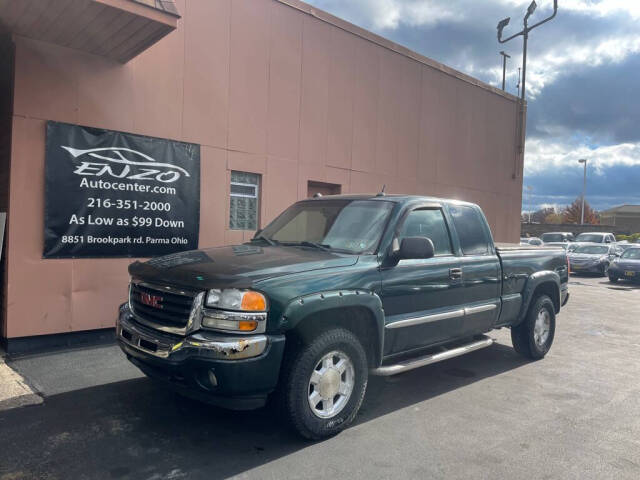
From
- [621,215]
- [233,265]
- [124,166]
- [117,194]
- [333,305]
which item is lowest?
[333,305]

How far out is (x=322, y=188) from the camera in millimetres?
10055

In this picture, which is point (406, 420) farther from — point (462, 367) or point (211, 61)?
point (211, 61)

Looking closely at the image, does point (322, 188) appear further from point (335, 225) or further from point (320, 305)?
point (320, 305)

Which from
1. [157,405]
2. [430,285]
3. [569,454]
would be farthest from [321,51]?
[569,454]

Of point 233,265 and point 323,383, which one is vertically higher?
point 233,265

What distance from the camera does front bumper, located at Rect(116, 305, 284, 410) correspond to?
3436mm

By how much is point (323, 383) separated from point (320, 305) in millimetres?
629

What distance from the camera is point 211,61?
802cm

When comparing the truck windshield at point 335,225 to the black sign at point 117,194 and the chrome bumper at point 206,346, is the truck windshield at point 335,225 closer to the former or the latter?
the chrome bumper at point 206,346

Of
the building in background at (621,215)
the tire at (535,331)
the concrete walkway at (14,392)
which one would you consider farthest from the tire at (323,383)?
the building in background at (621,215)

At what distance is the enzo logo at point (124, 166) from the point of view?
22.1ft

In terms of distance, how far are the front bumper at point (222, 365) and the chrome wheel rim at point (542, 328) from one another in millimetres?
4295

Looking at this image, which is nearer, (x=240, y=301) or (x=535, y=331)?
(x=240, y=301)

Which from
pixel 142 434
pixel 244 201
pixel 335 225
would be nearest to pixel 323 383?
pixel 142 434
